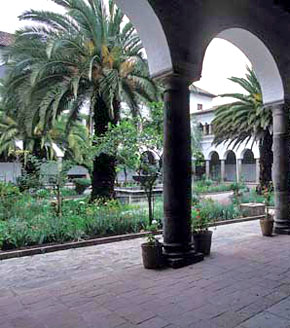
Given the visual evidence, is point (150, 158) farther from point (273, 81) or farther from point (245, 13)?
point (245, 13)

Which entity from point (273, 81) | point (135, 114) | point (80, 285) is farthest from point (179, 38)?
point (135, 114)

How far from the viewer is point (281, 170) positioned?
6.91m

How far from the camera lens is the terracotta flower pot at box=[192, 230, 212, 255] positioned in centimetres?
529

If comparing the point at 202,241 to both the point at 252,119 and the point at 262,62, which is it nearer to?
the point at 262,62

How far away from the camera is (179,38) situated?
482 cm

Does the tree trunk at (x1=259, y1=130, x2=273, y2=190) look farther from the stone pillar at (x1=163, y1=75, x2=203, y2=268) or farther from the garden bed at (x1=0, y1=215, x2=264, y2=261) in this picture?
the stone pillar at (x1=163, y1=75, x2=203, y2=268)

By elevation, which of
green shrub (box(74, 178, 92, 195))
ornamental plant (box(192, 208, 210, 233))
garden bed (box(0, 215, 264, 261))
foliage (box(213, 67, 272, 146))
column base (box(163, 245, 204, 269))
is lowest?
garden bed (box(0, 215, 264, 261))

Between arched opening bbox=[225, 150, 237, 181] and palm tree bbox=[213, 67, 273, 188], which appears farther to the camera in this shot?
arched opening bbox=[225, 150, 237, 181]

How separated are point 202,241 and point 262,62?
376cm

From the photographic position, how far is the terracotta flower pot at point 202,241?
17.3 ft

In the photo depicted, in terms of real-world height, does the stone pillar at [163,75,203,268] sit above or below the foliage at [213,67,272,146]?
below

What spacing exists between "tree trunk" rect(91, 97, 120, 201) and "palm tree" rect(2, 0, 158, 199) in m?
0.04

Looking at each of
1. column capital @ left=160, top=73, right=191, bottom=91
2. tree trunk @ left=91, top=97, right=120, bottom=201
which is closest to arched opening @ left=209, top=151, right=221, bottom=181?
tree trunk @ left=91, top=97, right=120, bottom=201

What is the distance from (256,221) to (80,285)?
22.5 ft
